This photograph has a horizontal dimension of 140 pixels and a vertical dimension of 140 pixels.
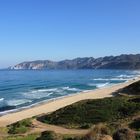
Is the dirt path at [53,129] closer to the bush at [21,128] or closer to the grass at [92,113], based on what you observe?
the bush at [21,128]

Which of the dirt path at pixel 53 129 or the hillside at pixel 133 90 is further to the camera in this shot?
the hillside at pixel 133 90

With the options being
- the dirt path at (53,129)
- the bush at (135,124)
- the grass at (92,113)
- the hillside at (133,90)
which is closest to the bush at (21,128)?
the dirt path at (53,129)

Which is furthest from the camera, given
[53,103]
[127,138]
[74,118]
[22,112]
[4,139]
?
[53,103]

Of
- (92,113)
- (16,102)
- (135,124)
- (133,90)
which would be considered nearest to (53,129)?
(92,113)

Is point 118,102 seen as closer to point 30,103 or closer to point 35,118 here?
point 35,118

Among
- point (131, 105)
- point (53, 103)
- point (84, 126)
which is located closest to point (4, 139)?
point (84, 126)

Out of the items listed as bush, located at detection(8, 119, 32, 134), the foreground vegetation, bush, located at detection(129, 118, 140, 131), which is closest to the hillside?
the foreground vegetation

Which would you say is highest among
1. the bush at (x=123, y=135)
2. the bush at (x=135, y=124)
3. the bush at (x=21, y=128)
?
the bush at (x=123, y=135)

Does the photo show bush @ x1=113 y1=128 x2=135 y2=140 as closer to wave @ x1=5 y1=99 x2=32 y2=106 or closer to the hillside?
the hillside

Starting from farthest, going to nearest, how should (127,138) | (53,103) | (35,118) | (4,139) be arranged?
1. (53,103)
2. (35,118)
3. (4,139)
4. (127,138)
